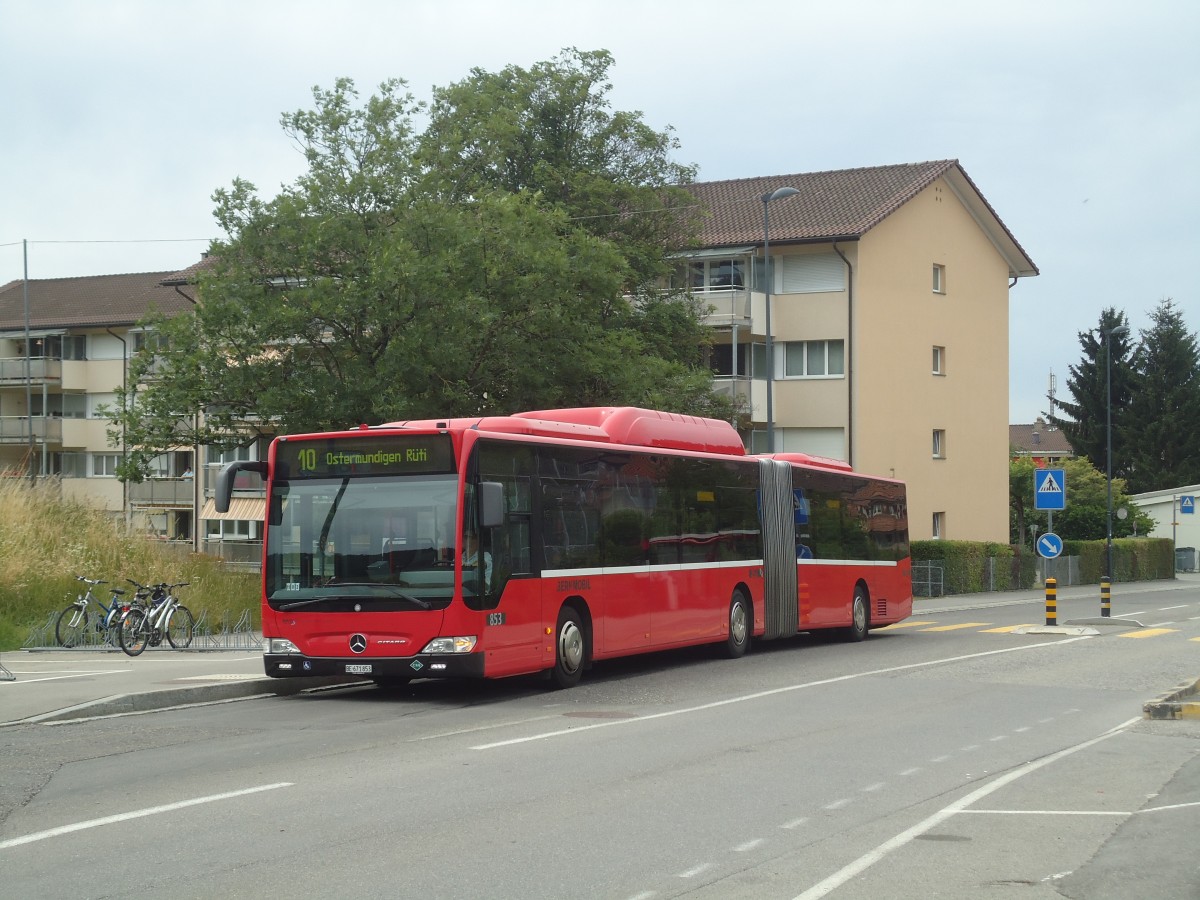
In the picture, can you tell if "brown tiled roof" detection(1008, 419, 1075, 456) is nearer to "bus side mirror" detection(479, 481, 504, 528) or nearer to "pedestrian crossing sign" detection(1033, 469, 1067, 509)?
"pedestrian crossing sign" detection(1033, 469, 1067, 509)

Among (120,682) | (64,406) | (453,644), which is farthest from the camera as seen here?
(64,406)

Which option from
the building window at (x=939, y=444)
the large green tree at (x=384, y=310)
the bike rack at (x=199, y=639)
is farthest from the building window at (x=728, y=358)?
the bike rack at (x=199, y=639)

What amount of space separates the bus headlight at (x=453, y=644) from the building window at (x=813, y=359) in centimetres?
3642

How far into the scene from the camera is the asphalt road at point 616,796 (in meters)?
7.16

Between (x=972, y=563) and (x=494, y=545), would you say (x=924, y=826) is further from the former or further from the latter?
(x=972, y=563)

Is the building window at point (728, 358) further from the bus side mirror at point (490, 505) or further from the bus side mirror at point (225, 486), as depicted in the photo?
the bus side mirror at point (225, 486)

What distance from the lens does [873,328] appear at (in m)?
50.2

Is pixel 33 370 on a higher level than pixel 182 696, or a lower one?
higher

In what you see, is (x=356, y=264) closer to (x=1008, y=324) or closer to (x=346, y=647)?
(x=346, y=647)

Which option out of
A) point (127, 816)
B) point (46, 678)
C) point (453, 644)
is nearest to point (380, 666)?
point (453, 644)

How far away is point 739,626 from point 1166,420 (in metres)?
78.2

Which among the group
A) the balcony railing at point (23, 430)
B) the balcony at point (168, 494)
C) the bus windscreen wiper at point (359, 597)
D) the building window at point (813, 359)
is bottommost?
the bus windscreen wiper at point (359, 597)

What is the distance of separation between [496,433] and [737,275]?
119ft

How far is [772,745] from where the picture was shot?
12008 mm
